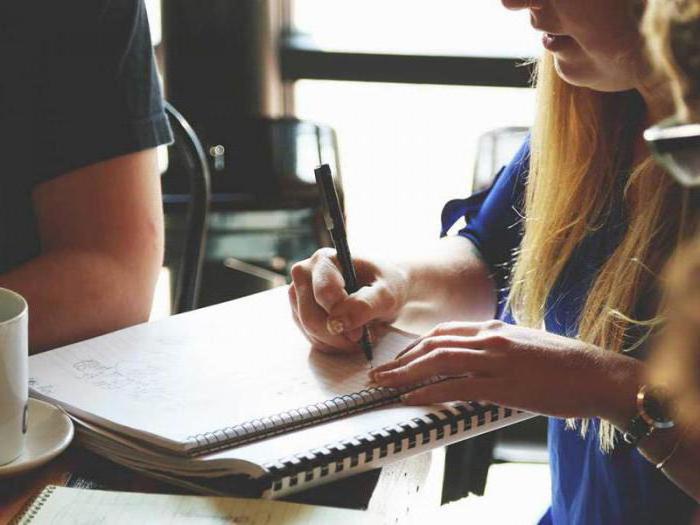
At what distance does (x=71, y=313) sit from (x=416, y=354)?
39 cm

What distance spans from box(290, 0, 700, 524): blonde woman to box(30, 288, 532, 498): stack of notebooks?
1.3 inches

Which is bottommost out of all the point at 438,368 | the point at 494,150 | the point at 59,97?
the point at 494,150

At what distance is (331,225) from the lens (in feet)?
3.23

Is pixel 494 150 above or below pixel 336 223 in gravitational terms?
below

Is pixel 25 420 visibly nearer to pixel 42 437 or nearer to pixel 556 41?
pixel 42 437

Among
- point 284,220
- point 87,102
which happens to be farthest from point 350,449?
point 284,220

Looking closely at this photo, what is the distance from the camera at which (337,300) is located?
938 millimetres

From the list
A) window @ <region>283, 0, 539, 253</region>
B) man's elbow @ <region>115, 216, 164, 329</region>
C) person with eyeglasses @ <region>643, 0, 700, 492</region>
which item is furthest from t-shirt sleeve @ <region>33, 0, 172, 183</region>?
window @ <region>283, 0, 539, 253</region>

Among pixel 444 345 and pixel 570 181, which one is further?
pixel 570 181

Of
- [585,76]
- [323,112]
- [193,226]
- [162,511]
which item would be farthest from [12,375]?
[323,112]

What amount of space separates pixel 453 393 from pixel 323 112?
276cm

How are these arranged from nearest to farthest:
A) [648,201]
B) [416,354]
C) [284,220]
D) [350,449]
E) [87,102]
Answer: [350,449] → [416,354] → [648,201] → [87,102] → [284,220]

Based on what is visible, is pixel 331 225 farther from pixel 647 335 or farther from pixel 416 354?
pixel 647 335

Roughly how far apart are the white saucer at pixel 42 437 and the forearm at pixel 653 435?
1.47 ft
